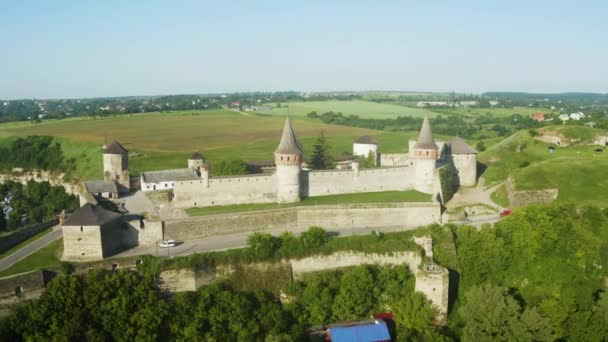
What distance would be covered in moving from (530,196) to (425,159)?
888 centimetres

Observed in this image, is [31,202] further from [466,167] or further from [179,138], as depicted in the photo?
[466,167]

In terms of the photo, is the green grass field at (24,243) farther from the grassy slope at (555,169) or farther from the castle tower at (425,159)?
the grassy slope at (555,169)

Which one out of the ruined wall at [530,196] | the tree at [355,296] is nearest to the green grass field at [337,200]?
A: the ruined wall at [530,196]

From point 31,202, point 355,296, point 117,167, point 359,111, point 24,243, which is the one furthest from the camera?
point 359,111

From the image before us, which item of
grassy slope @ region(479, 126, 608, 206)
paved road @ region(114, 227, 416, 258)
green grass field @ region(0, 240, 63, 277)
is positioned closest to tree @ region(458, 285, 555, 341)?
paved road @ region(114, 227, 416, 258)

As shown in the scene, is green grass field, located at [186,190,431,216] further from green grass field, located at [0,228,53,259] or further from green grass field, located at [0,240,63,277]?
green grass field, located at [0,228,53,259]

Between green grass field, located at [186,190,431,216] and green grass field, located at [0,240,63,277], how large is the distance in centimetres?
818

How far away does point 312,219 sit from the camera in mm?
34500

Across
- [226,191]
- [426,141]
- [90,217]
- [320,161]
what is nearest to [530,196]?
[426,141]

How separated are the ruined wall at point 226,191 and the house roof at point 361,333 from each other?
13.5 m

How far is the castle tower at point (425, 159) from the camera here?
38.8m

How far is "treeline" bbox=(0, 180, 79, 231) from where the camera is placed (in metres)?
47.6

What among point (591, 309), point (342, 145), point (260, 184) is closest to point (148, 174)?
point (260, 184)

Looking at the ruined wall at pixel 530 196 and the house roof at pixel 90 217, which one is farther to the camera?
the ruined wall at pixel 530 196
